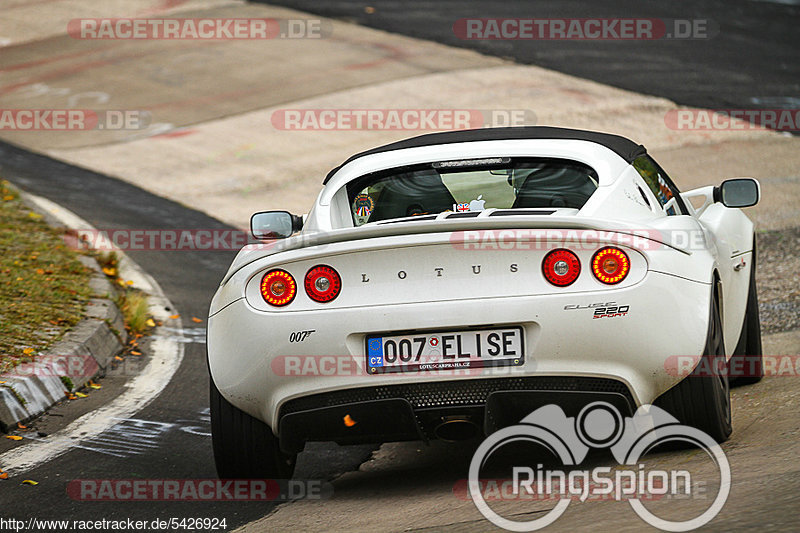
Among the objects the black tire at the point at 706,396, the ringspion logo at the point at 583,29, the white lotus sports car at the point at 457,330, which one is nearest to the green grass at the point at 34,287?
the white lotus sports car at the point at 457,330

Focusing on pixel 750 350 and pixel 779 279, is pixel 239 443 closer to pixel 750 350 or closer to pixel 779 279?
pixel 750 350

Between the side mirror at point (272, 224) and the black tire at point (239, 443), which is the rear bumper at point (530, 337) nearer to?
the black tire at point (239, 443)

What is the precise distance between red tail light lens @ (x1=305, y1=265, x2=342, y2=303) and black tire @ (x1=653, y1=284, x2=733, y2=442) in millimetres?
1309

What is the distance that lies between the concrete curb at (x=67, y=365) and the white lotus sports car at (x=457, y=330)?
1.69 meters

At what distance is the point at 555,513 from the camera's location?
13.0 ft

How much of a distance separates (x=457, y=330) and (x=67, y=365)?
3198mm

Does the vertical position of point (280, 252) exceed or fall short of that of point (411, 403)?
it exceeds it

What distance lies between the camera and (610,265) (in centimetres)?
441

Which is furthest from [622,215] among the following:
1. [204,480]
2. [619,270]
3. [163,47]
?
[163,47]

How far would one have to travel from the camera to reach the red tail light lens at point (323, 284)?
4555mm

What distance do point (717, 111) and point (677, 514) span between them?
14299mm

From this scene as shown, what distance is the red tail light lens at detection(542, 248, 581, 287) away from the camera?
441cm

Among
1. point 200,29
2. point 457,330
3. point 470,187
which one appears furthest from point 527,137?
point 200,29

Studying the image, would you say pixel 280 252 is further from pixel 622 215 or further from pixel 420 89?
pixel 420 89
